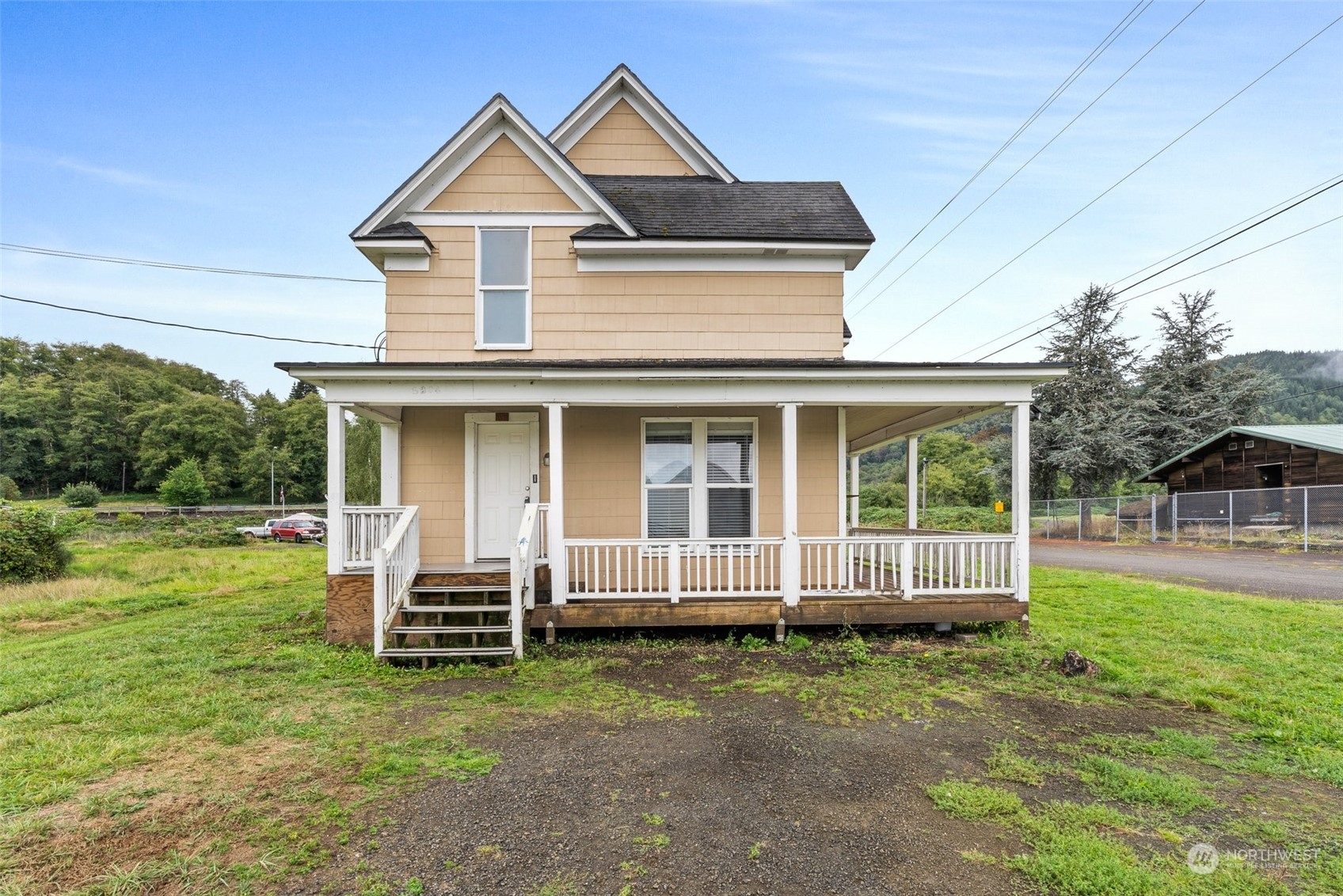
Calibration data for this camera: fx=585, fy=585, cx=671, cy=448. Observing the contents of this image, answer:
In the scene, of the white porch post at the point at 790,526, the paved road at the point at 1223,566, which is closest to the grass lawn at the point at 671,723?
the white porch post at the point at 790,526

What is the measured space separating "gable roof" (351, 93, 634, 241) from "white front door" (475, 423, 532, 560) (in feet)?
11.7

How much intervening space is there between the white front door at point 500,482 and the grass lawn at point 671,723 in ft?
7.72

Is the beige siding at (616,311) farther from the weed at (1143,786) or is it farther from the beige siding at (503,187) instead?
the weed at (1143,786)

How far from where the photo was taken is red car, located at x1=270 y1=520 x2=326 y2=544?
35.6 m

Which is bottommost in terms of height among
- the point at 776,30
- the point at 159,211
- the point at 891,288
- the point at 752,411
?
the point at 752,411

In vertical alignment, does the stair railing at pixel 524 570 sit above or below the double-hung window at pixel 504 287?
below

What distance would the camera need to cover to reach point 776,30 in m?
16.5

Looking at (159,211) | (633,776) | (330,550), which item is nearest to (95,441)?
(159,211)

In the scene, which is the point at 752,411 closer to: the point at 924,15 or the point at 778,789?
the point at 778,789

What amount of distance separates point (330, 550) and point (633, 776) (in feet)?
18.1

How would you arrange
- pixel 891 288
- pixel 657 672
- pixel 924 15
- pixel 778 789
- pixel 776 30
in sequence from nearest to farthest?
pixel 778 789 < pixel 657 672 < pixel 924 15 < pixel 776 30 < pixel 891 288

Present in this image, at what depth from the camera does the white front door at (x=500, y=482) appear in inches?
356

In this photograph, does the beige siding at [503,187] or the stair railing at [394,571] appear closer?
the stair railing at [394,571]

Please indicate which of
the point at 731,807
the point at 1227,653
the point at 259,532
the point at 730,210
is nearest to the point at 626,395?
the point at 730,210
